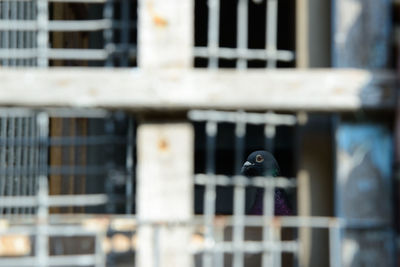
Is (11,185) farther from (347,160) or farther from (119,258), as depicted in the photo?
(347,160)

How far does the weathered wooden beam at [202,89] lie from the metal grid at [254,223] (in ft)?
0.47

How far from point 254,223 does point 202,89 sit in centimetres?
49

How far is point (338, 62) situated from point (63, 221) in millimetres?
1038

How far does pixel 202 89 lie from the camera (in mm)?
1889

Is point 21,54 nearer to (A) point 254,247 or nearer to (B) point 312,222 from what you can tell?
(A) point 254,247

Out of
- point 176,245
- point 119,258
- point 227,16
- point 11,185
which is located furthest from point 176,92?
point 227,16

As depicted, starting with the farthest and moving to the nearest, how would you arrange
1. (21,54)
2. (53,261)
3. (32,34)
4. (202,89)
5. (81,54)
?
1. (32,34)
2. (81,54)
3. (21,54)
4. (53,261)
5. (202,89)

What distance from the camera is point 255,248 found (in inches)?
80.9

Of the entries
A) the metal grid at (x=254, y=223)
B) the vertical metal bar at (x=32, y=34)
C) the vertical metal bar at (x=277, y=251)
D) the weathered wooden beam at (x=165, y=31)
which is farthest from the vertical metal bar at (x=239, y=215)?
the vertical metal bar at (x=32, y=34)

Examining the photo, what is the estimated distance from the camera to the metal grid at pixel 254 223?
6.36 ft

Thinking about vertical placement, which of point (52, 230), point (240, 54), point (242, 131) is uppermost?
point (240, 54)

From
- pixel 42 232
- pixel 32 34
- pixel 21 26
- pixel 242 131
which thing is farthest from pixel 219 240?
pixel 32 34

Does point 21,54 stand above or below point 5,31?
below

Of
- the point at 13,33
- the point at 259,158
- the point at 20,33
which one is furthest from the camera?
the point at 259,158
